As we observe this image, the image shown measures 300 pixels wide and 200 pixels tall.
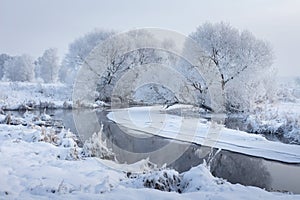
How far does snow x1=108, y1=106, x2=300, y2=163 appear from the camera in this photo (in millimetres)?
11898

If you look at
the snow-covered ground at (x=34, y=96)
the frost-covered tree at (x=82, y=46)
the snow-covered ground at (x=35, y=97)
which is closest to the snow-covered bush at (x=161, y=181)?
the snow-covered ground at (x=35, y=97)

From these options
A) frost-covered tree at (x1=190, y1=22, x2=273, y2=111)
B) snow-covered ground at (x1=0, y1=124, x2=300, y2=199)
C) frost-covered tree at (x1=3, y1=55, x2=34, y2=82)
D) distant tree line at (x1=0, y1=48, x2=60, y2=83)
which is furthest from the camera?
distant tree line at (x1=0, y1=48, x2=60, y2=83)

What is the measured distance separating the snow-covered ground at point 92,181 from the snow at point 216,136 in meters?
5.43

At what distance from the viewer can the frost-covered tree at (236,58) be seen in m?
24.3

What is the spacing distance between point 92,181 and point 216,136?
366 inches

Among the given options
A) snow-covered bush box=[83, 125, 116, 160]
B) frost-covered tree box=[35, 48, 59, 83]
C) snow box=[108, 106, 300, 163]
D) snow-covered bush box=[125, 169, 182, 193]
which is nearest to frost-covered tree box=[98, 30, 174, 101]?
snow box=[108, 106, 300, 163]

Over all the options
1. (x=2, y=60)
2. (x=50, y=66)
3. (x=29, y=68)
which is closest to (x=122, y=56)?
Result: (x=29, y=68)

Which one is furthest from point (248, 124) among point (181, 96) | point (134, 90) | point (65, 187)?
point (134, 90)

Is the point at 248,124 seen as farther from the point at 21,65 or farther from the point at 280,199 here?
the point at 21,65

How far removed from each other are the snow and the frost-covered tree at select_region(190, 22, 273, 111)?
615 centimetres

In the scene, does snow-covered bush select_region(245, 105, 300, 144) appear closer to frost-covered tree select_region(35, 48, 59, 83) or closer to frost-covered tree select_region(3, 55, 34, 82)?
frost-covered tree select_region(3, 55, 34, 82)

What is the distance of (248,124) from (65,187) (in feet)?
47.0

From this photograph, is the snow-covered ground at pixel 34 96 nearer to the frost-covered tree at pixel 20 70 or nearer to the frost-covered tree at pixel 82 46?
the frost-covered tree at pixel 82 46

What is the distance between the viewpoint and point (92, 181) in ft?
21.5
